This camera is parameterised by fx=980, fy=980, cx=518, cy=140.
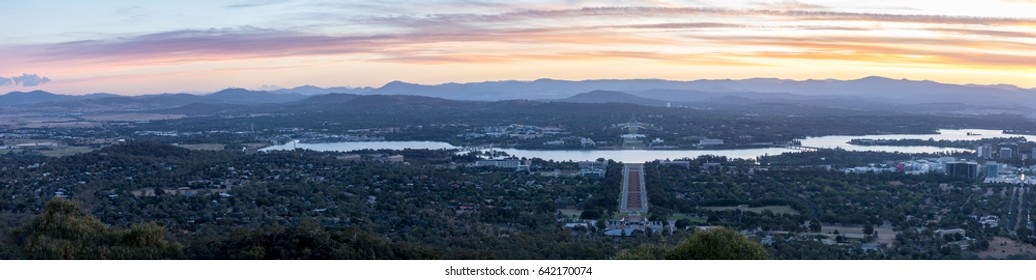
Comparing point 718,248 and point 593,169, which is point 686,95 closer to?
point 593,169

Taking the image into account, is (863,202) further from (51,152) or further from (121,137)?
(121,137)

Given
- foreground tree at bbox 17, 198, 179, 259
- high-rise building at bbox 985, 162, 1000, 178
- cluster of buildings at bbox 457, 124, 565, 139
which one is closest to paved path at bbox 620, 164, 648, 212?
high-rise building at bbox 985, 162, 1000, 178

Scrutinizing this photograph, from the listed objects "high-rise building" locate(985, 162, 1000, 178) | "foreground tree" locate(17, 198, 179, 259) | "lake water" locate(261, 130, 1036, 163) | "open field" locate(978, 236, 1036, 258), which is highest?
"foreground tree" locate(17, 198, 179, 259)

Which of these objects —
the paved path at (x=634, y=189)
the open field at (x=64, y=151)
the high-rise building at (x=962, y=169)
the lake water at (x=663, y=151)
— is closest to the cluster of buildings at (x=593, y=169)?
the paved path at (x=634, y=189)

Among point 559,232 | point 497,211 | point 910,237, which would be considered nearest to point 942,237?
point 910,237

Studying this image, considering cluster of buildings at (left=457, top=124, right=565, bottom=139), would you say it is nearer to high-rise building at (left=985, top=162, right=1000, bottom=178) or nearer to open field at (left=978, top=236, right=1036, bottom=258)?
high-rise building at (left=985, top=162, right=1000, bottom=178)

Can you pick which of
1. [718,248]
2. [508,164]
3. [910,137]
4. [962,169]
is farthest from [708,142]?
[718,248]
